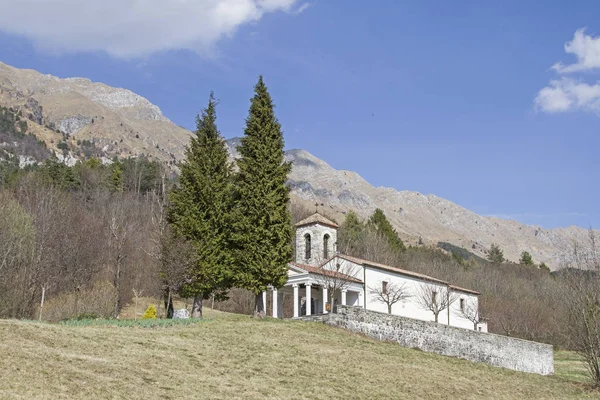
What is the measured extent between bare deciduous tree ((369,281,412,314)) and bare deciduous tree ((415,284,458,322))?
1.87 meters

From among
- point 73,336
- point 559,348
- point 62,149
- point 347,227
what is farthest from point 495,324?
point 62,149

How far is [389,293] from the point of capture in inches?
1924

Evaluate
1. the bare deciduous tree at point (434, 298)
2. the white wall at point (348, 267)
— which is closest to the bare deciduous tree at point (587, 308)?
the white wall at point (348, 267)

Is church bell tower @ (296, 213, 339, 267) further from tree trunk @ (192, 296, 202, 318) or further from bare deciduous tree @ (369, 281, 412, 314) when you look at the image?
tree trunk @ (192, 296, 202, 318)

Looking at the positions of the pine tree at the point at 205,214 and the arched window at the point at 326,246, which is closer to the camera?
the pine tree at the point at 205,214

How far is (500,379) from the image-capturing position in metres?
30.6

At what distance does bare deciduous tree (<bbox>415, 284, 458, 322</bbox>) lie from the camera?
51600 millimetres

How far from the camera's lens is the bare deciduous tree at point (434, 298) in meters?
51.6

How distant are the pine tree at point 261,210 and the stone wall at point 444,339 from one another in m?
4.21

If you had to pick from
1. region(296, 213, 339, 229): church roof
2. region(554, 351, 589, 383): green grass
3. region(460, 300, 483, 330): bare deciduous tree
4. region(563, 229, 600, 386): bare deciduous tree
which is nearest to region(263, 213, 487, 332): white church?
region(296, 213, 339, 229): church roof

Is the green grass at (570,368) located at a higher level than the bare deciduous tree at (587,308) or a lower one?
lower

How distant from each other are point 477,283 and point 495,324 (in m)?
16.0

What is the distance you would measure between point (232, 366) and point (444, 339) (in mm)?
18901

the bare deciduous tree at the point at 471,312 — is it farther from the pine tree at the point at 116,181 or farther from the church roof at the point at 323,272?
the pine tree at the point at 116,181
